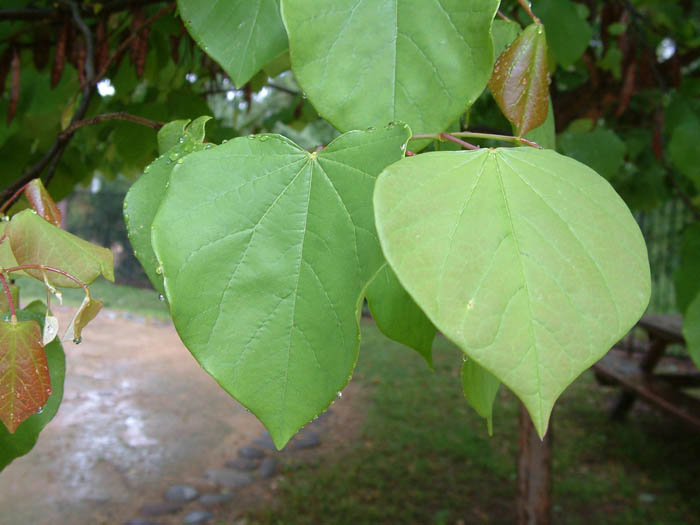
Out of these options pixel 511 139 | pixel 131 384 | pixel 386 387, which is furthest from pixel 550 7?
pixel 131 384

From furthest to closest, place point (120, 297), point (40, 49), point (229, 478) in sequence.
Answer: point (120, 297), point (229, 478), point (40, 49)

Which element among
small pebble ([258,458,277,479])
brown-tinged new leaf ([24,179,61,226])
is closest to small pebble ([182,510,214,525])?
small pebble ([258,458,277,479])

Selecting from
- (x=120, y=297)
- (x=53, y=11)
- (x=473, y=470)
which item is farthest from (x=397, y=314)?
(x=120, y=297)

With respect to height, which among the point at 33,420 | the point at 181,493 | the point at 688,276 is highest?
the point at 33,420

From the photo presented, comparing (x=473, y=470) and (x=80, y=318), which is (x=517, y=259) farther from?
(x=473, y=470)

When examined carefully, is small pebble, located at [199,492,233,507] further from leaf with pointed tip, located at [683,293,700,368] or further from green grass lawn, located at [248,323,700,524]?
leaf with pointed tip, located at [683,293,700,368]

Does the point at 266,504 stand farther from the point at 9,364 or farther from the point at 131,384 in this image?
the point at 9,364
